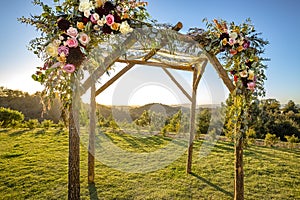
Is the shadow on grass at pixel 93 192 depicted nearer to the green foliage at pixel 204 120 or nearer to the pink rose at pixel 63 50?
the pink rose at pixel 63 50

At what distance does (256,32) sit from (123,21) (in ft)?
4.92

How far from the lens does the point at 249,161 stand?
5027mm

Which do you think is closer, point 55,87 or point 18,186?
point 55,87

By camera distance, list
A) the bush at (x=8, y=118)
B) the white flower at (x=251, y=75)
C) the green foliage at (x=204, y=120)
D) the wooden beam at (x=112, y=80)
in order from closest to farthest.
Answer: the white flower at (x=251, y=75) → the wooden beam at (x=112, y=80) → the bush at (x=8, y=118) → the green foliage at (x=204, y=120)

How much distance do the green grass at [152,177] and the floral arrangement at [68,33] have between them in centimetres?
202

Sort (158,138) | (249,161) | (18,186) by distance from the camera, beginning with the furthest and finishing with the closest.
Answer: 1. (158,138)
2. (249,161)
3. (18,186)

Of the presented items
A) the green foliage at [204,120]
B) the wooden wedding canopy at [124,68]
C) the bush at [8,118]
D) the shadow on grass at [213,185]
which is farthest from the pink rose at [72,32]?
the bush at [8,118]

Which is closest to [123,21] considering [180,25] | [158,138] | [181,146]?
[180,25]

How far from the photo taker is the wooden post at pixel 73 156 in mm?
1982

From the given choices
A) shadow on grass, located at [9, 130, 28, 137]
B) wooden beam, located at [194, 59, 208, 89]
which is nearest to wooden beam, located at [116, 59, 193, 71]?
wooden beam, located at [194, 59, 208, 89]

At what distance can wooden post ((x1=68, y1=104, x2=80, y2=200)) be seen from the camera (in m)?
1.98

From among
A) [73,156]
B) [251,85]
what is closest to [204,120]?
[251,85]

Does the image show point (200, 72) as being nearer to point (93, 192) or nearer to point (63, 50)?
point (93, 192)

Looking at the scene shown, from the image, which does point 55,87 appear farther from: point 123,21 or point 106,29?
point 123,21
